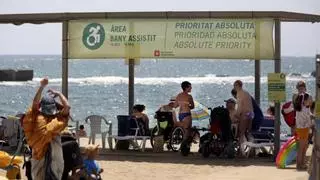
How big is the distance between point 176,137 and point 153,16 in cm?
229

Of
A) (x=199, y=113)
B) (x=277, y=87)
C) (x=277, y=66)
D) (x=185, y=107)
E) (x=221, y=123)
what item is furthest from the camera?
(x=199, y=113)

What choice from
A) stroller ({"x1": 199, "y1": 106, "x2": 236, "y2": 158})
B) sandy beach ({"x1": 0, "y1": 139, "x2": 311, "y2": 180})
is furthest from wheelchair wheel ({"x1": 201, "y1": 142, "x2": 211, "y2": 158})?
sandy beach ({"x1": 0, "y1": 139, "x2": 311, "y2": 180})

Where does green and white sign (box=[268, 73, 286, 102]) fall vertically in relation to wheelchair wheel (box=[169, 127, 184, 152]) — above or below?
above

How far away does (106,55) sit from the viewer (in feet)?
56.1

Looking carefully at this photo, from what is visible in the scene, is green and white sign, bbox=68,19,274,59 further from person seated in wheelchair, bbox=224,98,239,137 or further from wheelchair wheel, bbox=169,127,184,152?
wheelchair wheel, bbox=169,127,184,152

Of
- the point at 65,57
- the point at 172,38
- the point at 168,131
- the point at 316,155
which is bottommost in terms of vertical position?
the point at 316,155

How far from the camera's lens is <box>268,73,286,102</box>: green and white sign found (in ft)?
50.4

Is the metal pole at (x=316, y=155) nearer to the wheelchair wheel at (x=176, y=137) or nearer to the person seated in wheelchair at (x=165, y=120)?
the wheelchair wheel at (x=176, y=137)

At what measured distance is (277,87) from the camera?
1548cm

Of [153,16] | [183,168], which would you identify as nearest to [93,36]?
[153,16]

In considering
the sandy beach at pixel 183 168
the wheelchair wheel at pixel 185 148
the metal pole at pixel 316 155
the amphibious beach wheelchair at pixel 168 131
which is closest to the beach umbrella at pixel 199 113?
the amphibious beach wheelchair at pixel 168 131

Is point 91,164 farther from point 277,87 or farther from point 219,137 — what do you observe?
point 277,87

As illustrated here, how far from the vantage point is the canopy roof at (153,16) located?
52.2ft

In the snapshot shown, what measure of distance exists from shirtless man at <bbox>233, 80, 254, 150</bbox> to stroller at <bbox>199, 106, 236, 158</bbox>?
0.24 m
